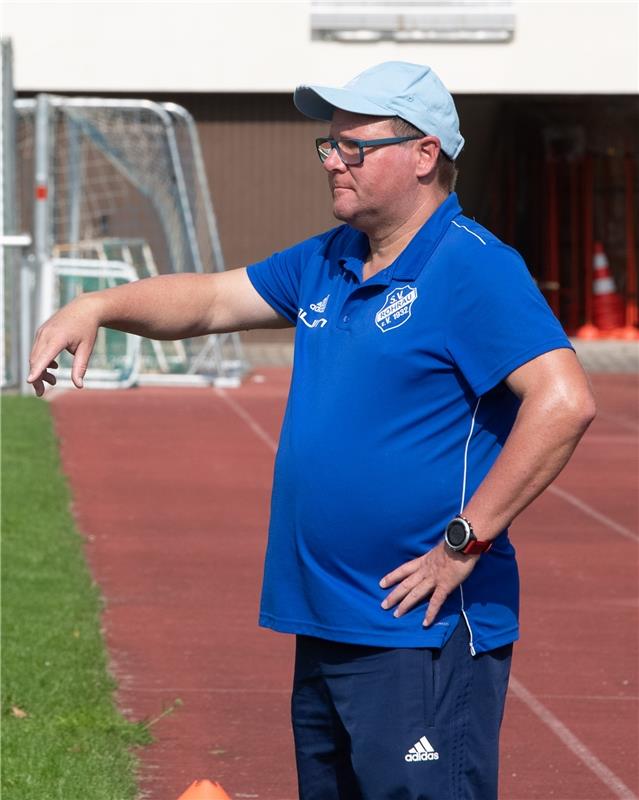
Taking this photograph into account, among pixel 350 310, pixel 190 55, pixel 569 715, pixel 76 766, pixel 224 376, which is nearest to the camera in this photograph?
pixel 350 310

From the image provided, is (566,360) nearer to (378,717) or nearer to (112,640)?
(378,717)

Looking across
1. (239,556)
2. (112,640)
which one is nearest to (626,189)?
(239,556)

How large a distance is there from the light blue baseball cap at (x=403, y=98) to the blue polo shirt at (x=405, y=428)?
18 centimetres

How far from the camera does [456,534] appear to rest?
3127 mm

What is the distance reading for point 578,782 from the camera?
5.37 metres

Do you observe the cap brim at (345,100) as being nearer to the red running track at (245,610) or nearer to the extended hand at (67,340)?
the extended hand at (67,340)

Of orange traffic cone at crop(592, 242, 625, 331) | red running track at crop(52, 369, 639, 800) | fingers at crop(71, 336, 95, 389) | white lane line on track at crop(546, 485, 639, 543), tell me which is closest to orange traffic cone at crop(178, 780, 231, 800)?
fingers at crop(71, 336, 95, 389)

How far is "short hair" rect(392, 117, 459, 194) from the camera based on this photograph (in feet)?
10.7

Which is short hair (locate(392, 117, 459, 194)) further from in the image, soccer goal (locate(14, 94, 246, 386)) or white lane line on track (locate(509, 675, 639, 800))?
soccer goal (locate(14, 94, 246, 386))

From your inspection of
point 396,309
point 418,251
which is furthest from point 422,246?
point 396,309

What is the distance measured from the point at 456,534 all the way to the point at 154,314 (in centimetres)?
92

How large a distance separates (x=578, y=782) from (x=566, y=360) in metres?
2.68

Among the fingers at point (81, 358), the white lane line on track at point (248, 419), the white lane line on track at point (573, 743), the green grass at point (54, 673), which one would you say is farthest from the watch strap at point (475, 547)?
the white lane line on track at point (248, 419)

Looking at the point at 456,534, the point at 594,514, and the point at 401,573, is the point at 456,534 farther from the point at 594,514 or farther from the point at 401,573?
Result: the point at 594,514
